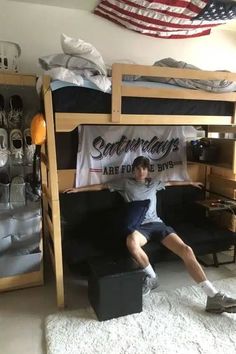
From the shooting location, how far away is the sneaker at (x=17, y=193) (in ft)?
8.43

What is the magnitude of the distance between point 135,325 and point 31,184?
142 centimetres

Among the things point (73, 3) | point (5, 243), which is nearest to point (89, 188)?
point (5, 243)

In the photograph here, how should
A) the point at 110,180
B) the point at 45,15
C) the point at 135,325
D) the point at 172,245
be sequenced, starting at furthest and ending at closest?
the point at 110,180, the point at 45,15, the point at 172,245, the point at 135,325

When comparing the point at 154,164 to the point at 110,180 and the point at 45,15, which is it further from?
the point at 45,15

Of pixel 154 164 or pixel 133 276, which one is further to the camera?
pixel 154 164

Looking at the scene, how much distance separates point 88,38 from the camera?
297 cm

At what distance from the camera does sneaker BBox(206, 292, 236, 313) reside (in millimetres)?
2167

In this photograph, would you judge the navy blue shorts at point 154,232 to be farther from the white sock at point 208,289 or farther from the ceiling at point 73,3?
the ceiling at point 73,3

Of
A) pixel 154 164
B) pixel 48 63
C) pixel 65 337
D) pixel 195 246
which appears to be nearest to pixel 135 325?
pixel 65 337

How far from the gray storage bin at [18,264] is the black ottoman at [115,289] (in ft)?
1.96

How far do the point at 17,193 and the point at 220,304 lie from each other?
72.8 inches

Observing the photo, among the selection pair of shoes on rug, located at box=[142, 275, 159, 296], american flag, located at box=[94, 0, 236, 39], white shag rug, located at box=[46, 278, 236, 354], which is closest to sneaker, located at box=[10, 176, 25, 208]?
white shag rug, located at box=[46, 278, 236, 354]

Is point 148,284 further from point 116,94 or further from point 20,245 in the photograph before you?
point 116,94

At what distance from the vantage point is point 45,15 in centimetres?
282
